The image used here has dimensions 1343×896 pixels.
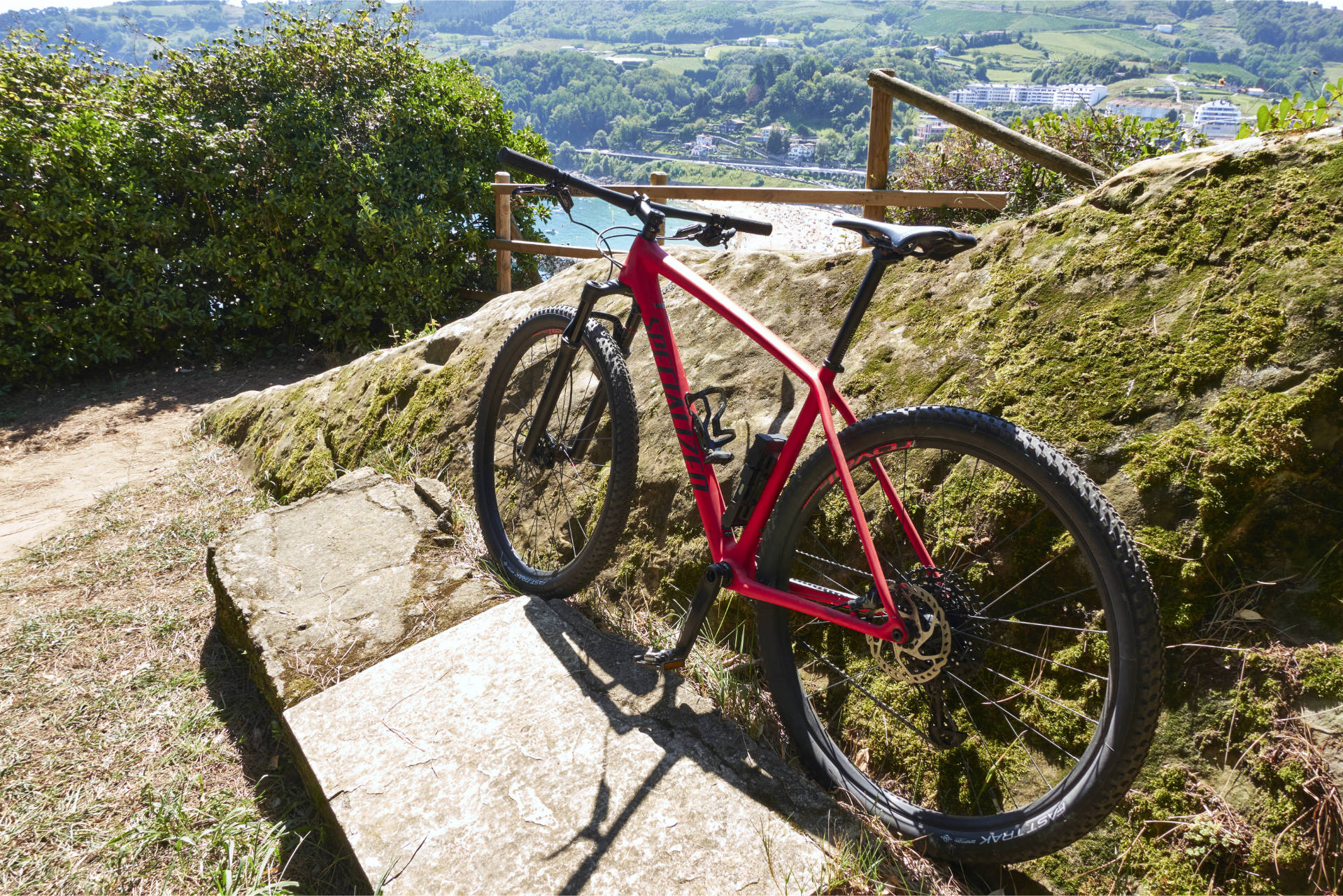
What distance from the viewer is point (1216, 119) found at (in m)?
4.23

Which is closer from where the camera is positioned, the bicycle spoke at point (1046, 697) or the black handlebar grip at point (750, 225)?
the bicycle spoke at point (1046, 697)

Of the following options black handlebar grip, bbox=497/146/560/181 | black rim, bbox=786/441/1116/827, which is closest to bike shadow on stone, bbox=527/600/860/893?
black rim, bbox=786/441/1116/827

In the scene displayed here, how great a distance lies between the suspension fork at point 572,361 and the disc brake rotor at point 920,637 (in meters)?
1.24

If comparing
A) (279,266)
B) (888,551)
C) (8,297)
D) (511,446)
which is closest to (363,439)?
(511,446)

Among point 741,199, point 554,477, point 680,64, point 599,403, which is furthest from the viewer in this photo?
point 680,64

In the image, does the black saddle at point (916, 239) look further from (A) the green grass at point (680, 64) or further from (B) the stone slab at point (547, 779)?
(A) the green grass at point (680, 64)

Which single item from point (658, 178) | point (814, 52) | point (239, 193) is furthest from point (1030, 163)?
point (814, 52)

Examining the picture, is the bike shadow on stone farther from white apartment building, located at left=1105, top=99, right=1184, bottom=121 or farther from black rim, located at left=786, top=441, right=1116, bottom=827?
white apartment building, located at left=1105, top=99, right=1184, bottom=121

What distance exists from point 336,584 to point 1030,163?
14.6ft

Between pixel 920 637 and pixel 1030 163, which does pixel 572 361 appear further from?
pixel 1030 163

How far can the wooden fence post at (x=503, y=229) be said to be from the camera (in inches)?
284

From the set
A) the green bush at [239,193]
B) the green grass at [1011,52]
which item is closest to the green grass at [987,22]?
the green grass at [1011,52]

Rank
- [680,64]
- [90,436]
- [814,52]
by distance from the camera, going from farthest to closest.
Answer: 1. [680,64]
2. [814,52]
3. [90,436]

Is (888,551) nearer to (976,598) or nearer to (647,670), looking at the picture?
(976,598)
